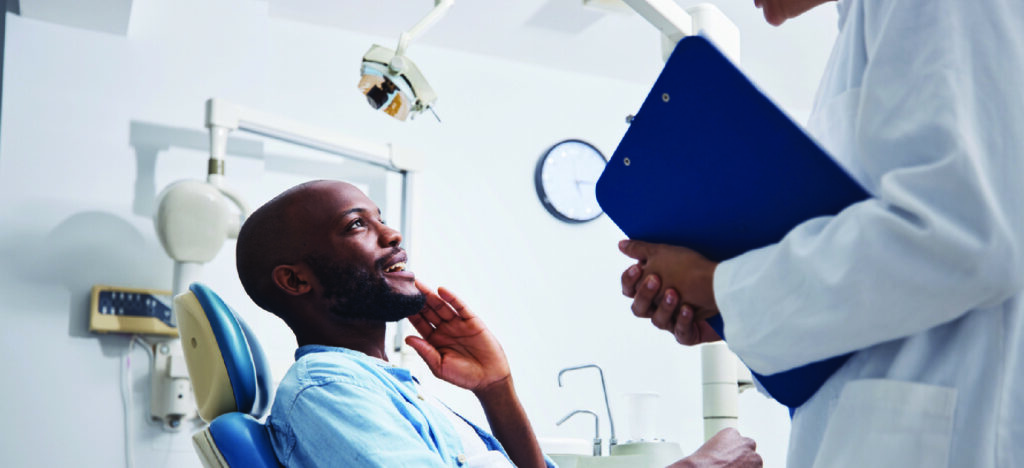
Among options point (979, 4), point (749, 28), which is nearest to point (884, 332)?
point (979, 4)

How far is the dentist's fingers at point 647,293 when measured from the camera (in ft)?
2.77

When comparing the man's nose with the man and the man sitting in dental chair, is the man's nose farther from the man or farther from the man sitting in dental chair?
the man

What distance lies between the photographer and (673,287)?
836 millimetres

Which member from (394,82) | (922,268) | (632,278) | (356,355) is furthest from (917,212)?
(394,82)

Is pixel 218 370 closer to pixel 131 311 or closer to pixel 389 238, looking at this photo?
pixel 389 238

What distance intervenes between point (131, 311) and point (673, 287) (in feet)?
6.33

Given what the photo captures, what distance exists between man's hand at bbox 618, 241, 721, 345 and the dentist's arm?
613 millimetres

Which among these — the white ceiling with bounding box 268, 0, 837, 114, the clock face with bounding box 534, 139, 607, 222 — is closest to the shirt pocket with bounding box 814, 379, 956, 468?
the white ceiling with bounding box 268, 0, 837, 114

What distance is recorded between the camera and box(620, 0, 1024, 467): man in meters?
0.66

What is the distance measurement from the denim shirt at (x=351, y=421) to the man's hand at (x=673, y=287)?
0.39 meters

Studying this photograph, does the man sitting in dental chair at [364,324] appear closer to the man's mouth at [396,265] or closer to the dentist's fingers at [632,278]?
the man's mouth at [396,265]

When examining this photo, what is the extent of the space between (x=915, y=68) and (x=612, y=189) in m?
0.30

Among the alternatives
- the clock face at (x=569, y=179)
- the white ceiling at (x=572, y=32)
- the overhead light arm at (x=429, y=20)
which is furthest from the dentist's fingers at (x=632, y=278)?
the clock face at (x=569, y=179)

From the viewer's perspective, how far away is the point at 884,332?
692mm
